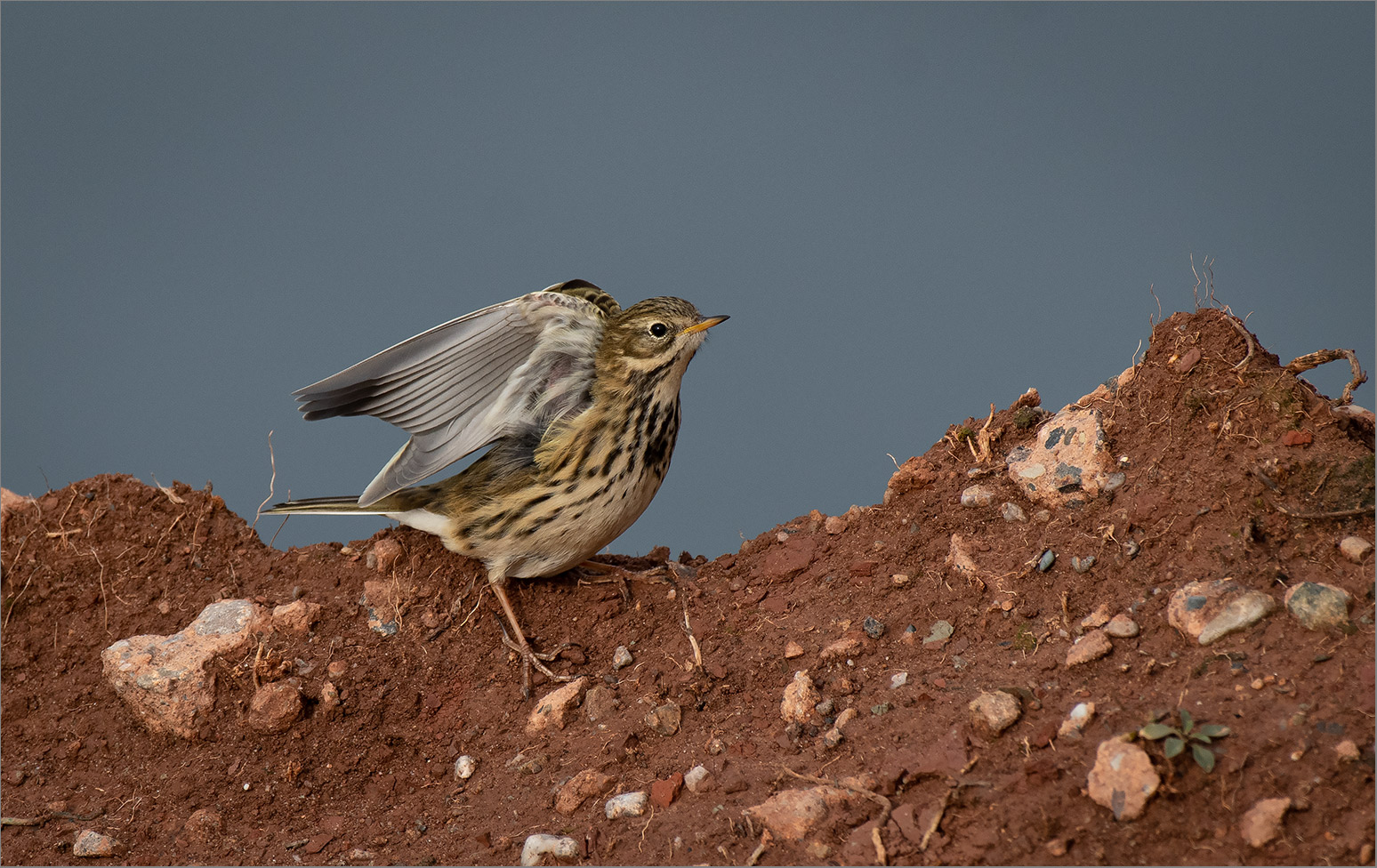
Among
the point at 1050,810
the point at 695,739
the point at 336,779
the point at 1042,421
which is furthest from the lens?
the point at 1042,421

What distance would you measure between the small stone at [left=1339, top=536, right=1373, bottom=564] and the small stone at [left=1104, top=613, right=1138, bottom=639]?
0.80m

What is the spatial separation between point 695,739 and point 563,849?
80 centimetres

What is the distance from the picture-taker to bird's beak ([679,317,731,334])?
550cm

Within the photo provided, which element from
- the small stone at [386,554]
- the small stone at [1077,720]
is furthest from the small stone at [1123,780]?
the small stone at [386,554]

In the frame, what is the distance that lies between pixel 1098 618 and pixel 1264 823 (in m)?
1.12

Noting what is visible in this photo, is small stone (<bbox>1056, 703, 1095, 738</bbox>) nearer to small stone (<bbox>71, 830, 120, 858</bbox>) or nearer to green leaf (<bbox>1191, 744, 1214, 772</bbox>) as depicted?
green leaf (<bbox>1191, 744, 1214, 772</bbox>)

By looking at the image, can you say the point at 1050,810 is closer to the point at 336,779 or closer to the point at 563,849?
the point at 563,849

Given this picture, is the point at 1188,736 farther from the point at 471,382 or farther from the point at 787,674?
the point at 471,382

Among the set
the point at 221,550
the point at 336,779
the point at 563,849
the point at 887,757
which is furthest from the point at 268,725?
the point at 887,757

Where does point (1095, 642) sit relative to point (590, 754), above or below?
above

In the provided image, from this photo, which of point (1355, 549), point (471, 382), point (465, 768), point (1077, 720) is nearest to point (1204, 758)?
point (1077, 720)

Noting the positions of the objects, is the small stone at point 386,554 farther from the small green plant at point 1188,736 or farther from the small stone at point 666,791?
the small green plant at point 1188,736

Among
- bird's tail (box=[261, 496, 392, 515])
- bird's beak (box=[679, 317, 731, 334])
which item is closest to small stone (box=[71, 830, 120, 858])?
bird's tail (box=[261, 496, 392, 515])

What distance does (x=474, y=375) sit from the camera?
5.48 metres
